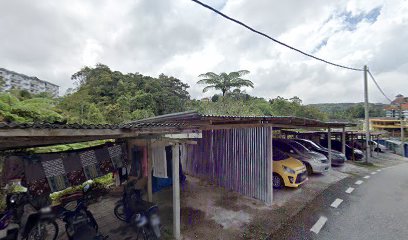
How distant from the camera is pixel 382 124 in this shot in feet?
149

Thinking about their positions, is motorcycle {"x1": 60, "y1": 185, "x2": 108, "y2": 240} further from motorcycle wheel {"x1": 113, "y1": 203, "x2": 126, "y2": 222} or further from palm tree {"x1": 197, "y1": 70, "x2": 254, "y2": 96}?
palm tree {"x1": 197, "y1": 70, "x2": 254, "y2": 96}

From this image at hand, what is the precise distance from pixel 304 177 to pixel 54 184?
7576mm

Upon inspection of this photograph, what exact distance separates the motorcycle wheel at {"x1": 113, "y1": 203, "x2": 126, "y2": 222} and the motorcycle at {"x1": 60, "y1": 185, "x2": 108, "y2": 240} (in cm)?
83

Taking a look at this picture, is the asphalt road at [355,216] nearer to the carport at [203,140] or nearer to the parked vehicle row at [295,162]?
the parked vehicle row at [295,162]

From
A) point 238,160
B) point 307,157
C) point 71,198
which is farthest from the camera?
point 307,157

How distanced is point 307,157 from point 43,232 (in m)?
9.32

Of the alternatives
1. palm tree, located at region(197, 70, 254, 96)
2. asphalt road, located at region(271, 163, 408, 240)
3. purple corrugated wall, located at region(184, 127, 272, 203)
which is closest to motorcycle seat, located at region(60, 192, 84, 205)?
asphalt road, located at region(271, 163, 408, 240)

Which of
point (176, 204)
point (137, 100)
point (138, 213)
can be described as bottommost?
point (138, 213)

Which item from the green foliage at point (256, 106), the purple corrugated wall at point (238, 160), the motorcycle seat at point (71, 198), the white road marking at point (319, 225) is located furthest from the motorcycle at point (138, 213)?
the green foliage at point (256, 106)

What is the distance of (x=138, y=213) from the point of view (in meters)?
4.34

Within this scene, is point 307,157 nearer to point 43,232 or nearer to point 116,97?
point 43,232

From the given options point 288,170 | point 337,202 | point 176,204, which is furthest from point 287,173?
point 176,204

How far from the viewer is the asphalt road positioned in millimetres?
4355

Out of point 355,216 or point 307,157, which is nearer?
point 355,216
